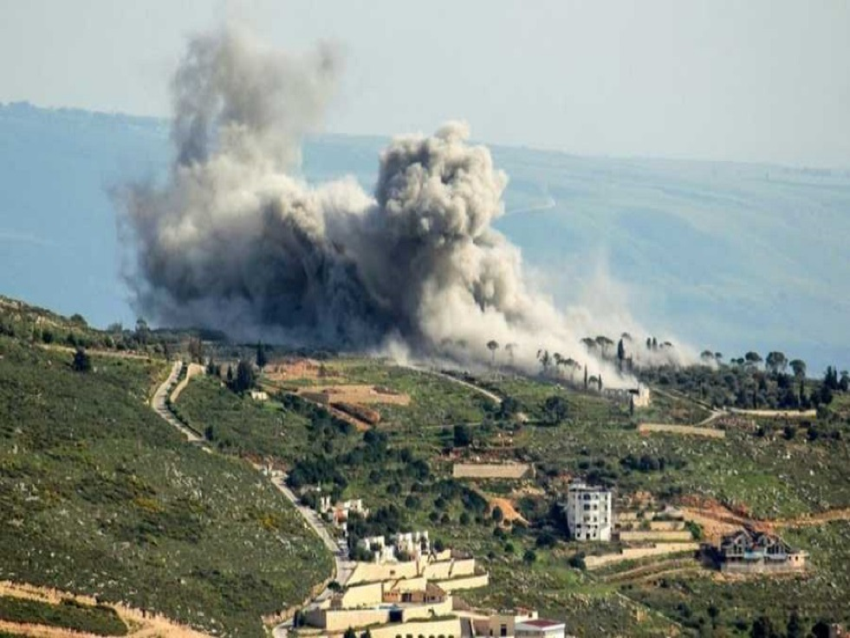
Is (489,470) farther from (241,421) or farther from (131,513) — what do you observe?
(131,513)

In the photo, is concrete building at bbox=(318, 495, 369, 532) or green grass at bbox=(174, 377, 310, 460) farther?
green grass at bbox=(174, 377, 310, 460)

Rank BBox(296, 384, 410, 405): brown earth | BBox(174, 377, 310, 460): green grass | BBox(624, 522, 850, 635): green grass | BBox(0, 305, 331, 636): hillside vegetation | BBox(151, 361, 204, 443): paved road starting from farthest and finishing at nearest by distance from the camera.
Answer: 1. BBox(296, 384, 410, 405): brown earth
2. BBox(174, 377, 310, 460): green grass
3. BBox(151, 361, 204, 443): paved road
4. BBox(624, 522, 850, 635): green grass
5. BBox(0, 305, 331, 636): hillside vegetation

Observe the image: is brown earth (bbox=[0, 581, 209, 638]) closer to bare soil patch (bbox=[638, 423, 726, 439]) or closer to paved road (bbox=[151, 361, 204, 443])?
paved road (bbox=[151, 361, 204, 443])

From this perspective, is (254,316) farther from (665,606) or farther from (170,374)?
(665,606)

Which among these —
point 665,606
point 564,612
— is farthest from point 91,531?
point 665,606

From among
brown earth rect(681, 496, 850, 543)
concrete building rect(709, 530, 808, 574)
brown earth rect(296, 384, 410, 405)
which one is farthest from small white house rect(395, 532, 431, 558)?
brown earth rect(296, 384, 410, 405)

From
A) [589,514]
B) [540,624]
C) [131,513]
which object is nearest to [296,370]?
[589,514]

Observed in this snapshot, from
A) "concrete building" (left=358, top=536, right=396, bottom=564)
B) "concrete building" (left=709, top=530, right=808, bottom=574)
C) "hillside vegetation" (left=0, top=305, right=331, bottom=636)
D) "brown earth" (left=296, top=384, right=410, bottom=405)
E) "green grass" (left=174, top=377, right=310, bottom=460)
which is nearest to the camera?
"hillside vegetation" (left=0, top=305, right=331, bottom=636)
